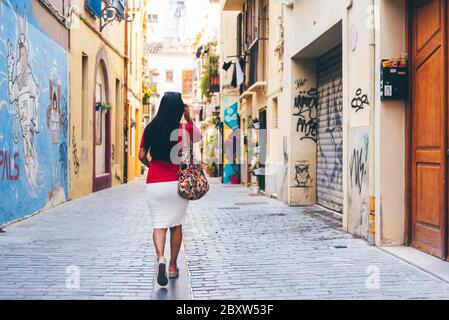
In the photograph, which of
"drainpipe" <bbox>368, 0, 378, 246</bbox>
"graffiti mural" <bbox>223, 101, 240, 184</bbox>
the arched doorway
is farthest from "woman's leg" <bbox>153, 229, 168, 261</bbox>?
"graffiti mural" <bbox>223, 101, 240, 184</bbox>

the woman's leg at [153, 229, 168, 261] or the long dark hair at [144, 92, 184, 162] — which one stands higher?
the long dark hair at [144, 92, 184, 162]

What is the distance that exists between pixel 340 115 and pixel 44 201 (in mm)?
6041

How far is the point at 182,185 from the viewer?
5.89 metres

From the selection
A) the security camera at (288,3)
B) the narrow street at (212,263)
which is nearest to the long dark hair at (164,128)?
the narrow street at (212,263)

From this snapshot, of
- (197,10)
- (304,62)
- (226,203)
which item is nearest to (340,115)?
(304,62)

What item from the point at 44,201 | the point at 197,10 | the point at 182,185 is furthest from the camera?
the point at 197,10

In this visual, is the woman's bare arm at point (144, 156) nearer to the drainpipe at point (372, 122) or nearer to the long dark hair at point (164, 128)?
the long dark hair at point (164, 128)

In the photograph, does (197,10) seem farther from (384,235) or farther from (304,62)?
(384,235)

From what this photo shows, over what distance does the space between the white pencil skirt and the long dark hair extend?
0.85 ft

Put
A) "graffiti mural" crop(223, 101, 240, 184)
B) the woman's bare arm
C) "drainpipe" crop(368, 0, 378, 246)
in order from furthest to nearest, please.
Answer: "graffiti mural" crop(223, 101, 240, 184)
"drainpipe" crop(368, 0, 378, 246)
the woman's bare arm

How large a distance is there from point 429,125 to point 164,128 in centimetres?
314

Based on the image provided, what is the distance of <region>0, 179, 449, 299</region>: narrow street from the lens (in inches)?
219

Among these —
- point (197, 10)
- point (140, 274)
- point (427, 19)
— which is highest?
→ point (197, 10)

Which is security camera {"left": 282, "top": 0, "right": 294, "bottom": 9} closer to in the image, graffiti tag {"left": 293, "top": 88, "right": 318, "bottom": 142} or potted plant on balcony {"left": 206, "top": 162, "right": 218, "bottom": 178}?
graffiti tag {"left": 293, "top": 88, "right": 318, "bottom": 142}
